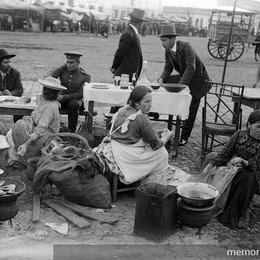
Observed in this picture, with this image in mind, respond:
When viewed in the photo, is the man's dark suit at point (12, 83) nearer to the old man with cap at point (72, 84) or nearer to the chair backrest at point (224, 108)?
the old man with cap at point (72, 84)

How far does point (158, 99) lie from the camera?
20.0 feet

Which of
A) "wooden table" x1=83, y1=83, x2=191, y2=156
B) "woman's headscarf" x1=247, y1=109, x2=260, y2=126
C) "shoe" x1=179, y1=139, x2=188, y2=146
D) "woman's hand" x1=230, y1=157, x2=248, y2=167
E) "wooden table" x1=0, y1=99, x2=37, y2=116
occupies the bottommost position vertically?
"shoe" x1=179, y1=139, x2=188, y2=146

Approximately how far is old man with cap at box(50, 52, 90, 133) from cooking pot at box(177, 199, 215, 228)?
114 inches

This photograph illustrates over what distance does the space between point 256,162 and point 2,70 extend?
13.4 feet

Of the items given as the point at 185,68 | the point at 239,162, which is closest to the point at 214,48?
the point at 185,68

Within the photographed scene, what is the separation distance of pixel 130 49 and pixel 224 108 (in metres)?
3.40

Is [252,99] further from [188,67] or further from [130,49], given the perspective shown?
[130,49]

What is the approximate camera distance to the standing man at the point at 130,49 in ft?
23.9

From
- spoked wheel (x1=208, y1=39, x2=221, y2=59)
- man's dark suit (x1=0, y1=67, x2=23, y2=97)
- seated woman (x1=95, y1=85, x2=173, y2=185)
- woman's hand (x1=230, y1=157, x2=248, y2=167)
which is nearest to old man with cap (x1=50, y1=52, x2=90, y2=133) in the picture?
man's dark suit (x1=0, y1=67, x2=23, y2=97)

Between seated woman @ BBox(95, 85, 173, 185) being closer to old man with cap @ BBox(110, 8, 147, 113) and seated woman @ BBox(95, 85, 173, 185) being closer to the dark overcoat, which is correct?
the dark overcoat

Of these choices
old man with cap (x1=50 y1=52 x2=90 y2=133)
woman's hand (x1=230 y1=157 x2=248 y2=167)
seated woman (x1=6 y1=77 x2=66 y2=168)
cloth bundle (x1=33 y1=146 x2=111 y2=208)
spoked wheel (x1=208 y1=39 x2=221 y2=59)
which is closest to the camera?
woman's hand (x1=230 y1=157 x2=248 y2=167)

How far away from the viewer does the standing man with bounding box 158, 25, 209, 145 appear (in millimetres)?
6605

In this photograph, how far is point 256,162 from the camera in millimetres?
4418

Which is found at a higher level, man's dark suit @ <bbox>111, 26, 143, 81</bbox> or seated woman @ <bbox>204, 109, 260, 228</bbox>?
man's dark suit @ <bbox>111, 26, 143, 81</bbox>
